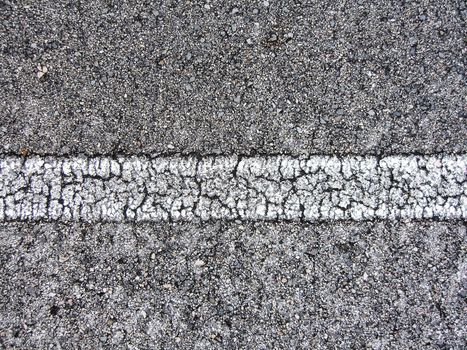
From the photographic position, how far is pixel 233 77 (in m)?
2.25

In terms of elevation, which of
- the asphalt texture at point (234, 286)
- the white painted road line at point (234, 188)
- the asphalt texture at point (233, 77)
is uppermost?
the asphalt texture at point (233, 77)

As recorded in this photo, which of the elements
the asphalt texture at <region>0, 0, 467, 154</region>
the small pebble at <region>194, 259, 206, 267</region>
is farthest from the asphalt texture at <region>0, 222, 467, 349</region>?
the asphalt texture at <region>0, 0, 467, 154</region>

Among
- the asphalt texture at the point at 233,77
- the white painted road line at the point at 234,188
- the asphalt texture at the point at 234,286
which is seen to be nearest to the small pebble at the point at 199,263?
the asphalt texture at the point at 234,286

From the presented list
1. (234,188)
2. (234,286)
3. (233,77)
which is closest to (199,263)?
(234,286)

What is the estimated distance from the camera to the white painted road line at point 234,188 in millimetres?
2141

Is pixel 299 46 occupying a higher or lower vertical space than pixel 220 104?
higher

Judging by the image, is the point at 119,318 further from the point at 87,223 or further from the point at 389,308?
the point at 389,308

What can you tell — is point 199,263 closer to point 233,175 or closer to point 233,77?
point 233,175

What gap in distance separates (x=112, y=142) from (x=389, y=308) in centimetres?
138

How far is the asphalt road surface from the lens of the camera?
6.79 ft

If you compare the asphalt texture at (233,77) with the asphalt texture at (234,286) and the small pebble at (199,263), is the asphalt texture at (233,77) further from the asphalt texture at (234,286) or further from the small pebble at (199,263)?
the small pebble at (199,263)

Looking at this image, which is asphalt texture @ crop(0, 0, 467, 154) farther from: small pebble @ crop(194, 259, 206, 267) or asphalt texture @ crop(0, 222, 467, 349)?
small pebble @ crop(194, 259, 206, 267)

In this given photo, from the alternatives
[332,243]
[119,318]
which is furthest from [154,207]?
[332,243]

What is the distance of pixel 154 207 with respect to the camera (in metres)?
2.16
